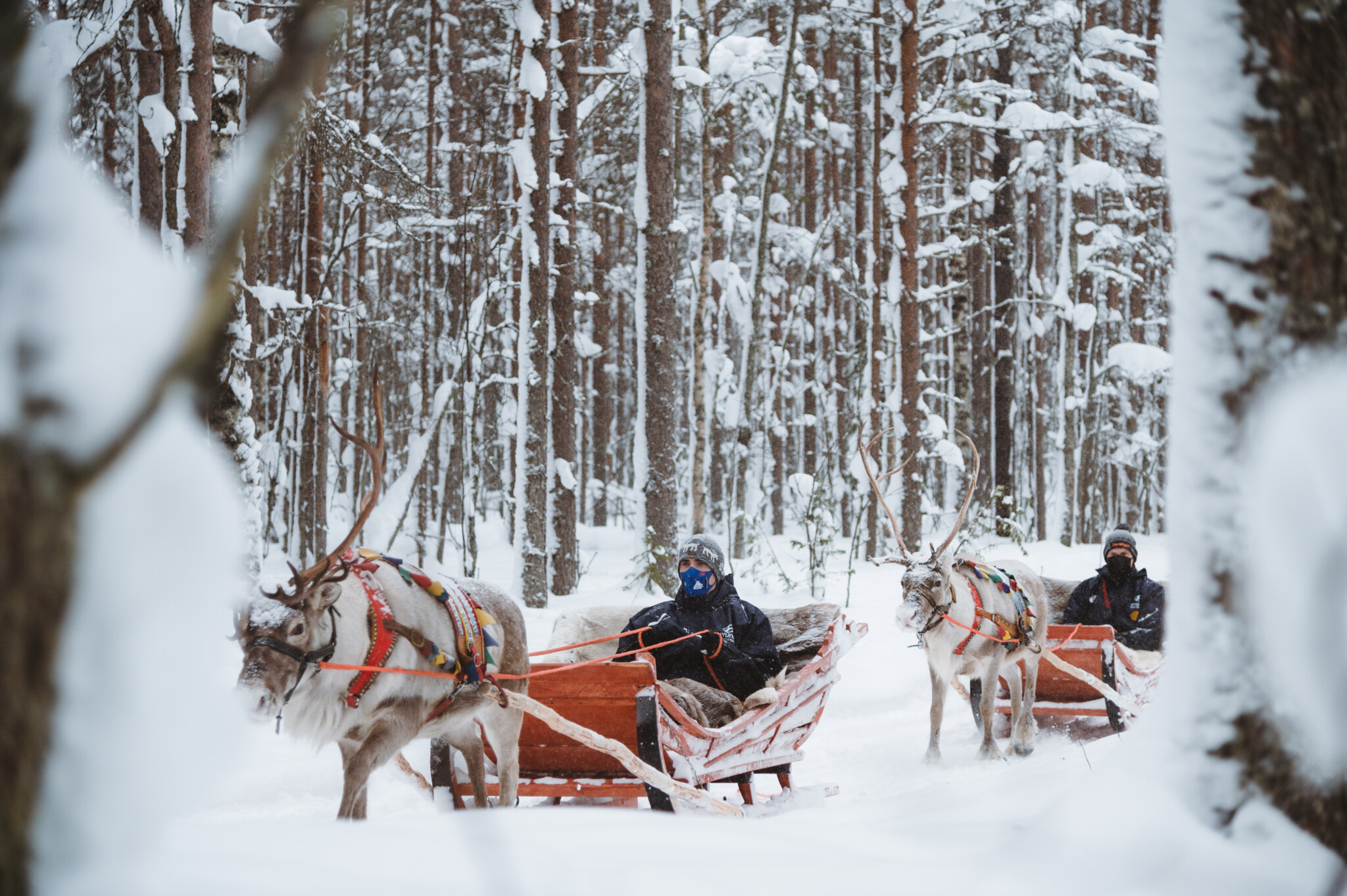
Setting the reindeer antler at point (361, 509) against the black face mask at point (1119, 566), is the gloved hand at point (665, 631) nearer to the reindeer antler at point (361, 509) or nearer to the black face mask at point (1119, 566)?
the reindeer antler at point (361, 509)

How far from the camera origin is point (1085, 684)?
689cm

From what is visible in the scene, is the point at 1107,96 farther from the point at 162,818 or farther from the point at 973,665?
the point at 162,818

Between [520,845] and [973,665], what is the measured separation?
5547 millimetres

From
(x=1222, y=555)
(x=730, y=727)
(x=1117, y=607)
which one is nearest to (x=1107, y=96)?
(x=1117, y=607)

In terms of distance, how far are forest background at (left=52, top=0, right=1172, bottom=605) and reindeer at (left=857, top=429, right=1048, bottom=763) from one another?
299 cm

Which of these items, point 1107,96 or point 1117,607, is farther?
point 1107,96

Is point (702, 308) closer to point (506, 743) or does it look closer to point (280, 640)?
point (506, 743)

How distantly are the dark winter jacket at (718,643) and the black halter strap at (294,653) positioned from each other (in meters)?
2.48

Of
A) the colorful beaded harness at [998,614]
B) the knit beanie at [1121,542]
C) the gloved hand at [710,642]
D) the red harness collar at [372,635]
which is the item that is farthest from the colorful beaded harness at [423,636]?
the knit beanie at [1121,542]

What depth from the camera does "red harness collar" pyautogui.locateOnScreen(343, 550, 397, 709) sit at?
11.1ft

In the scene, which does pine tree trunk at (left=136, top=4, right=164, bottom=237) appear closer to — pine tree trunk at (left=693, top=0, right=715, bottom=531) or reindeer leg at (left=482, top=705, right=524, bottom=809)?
reindeer leg at (left=482, top=705, right=524, bottom=809)

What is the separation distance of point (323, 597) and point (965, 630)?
4.38 metres

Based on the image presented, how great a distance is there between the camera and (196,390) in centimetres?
82

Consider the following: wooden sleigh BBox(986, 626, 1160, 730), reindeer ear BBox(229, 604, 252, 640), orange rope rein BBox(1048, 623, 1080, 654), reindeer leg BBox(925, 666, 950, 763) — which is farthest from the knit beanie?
reindeer ear BBox(229, 604, 252, 640)
